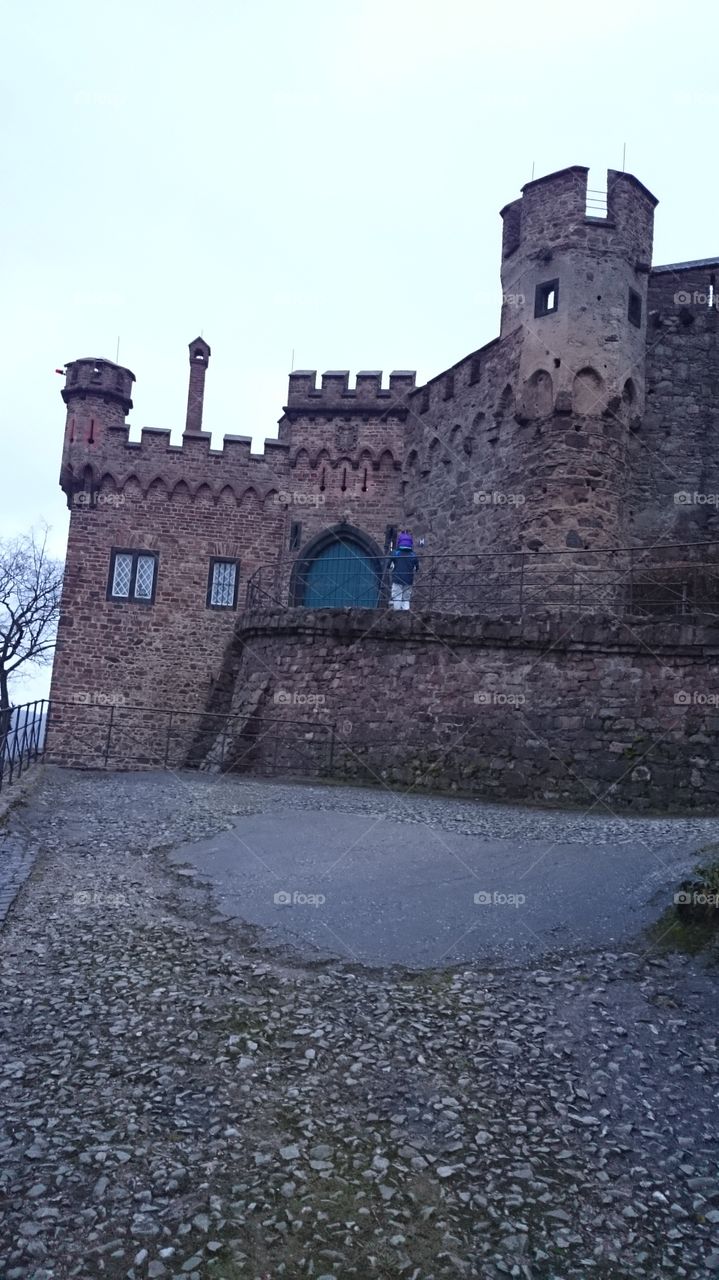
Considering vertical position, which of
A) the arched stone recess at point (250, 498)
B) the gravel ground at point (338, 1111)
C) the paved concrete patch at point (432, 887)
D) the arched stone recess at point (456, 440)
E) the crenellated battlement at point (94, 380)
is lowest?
the gravel ground at point (338, 1111)

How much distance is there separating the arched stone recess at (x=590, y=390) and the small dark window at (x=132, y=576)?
38.7 ft

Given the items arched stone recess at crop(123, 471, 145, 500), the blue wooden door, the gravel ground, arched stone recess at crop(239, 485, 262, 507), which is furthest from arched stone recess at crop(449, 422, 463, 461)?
the gravel ground

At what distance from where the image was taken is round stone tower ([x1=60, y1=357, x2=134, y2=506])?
80.8 ft

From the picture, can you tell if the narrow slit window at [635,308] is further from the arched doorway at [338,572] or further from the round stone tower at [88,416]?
the round stone tower at [88,416]

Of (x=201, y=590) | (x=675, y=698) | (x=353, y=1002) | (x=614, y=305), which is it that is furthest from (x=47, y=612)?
(x=353, y=1002)

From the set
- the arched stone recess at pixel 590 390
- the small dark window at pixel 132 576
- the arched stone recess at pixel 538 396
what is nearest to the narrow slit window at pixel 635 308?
the arched stone recess at pixel 590 390

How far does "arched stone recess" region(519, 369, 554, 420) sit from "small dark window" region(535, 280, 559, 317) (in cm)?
119

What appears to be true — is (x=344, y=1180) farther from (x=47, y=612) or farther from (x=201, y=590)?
(x=47, y=612)

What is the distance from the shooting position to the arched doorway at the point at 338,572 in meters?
23.9

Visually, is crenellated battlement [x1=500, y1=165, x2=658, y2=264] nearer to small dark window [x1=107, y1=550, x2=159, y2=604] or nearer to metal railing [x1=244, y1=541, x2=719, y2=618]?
metal railing [x1=244, y1=541, x2=719, y2=618]

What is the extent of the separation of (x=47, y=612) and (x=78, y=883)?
33159 mm

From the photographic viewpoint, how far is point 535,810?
13227 mm

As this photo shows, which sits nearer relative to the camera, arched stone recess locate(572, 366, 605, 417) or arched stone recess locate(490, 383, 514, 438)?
arched stone recess locate(572, 366, 605, 417)

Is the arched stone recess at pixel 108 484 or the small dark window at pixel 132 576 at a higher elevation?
the arched stone recess at pixel 108 484
